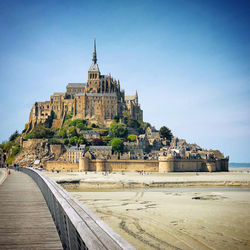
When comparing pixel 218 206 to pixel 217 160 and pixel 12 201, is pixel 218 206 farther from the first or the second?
pixel 217 160

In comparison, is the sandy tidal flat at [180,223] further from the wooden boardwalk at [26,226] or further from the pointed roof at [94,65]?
the pointed roof at [94,65]

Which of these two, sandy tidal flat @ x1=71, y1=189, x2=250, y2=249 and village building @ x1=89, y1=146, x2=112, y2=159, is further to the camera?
village building @ x1=89, y1=146, x2=112, y2=159

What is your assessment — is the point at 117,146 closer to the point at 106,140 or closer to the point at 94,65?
the point at 106,140

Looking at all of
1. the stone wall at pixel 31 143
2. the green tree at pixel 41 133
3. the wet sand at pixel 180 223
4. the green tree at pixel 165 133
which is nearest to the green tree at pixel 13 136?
the green tree at pixel 41 133

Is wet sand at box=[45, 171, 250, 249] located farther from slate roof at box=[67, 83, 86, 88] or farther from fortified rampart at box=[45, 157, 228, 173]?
slate roof at box=[67, 83, 86, 88]

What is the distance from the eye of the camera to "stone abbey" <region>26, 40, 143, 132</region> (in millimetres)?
91762

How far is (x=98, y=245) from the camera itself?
3416mm

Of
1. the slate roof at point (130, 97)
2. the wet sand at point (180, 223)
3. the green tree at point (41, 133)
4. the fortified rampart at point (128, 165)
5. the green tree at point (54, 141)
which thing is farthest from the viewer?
the slate roof at point (130, 97)

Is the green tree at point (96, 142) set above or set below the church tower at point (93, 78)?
below

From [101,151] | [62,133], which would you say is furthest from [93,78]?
[101,151]

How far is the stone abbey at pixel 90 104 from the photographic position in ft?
301

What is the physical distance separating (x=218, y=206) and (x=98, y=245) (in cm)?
2213

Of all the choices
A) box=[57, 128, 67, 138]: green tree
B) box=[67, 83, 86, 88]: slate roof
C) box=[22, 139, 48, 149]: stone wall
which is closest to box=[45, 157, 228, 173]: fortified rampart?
box=[22, 139, 48, 149]: stone wall

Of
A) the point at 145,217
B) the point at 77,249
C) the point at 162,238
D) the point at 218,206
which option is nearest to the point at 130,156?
the point at 218,206
